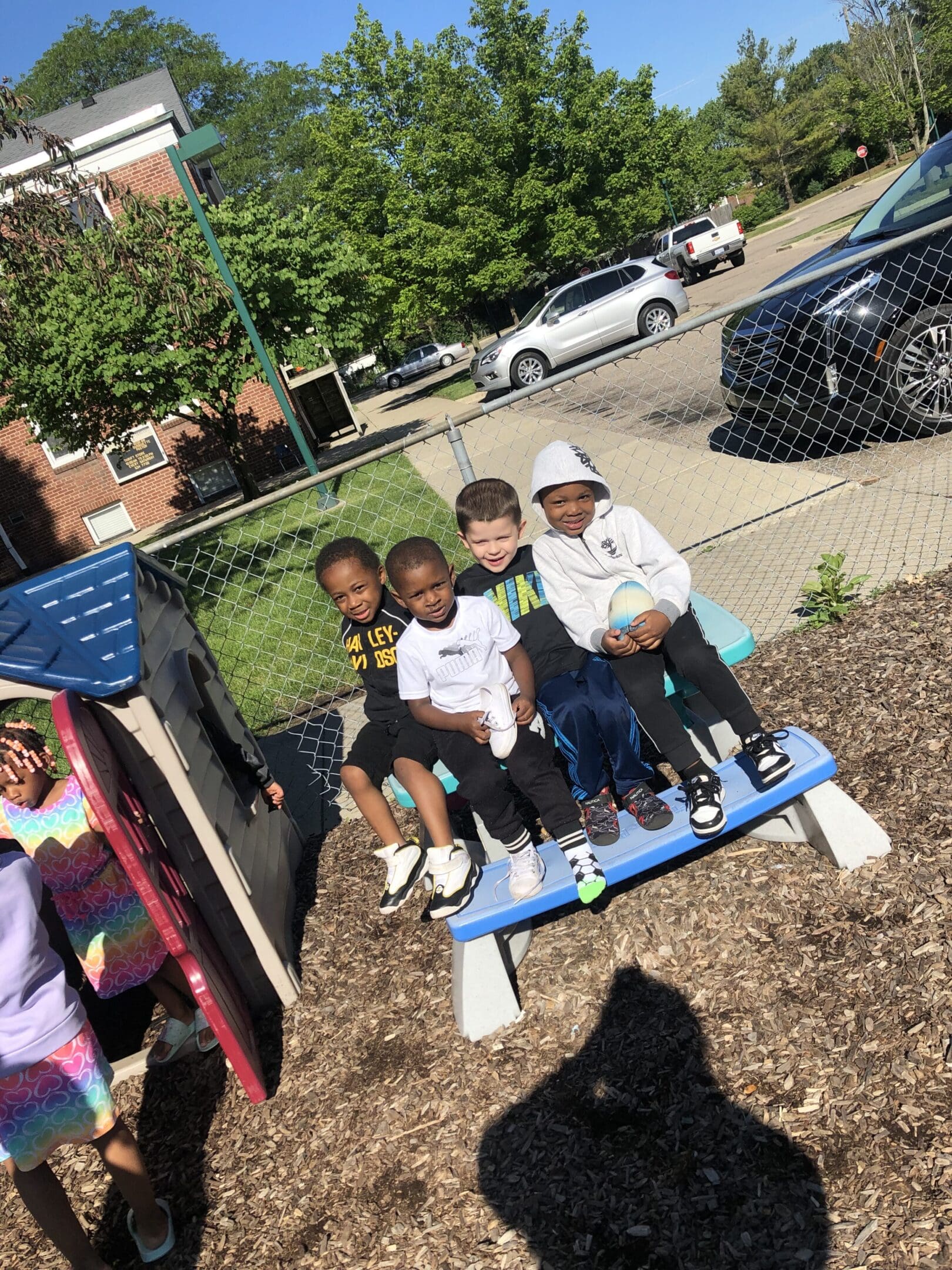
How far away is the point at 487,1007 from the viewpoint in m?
2.82

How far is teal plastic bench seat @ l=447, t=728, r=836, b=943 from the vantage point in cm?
267

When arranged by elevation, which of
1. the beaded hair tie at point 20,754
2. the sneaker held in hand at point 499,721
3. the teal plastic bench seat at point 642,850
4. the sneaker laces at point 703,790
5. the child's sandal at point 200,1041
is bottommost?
the child's sandal at point 200,1041

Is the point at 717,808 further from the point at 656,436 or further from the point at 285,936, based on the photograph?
the point at 656,436

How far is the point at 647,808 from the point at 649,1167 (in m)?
1.00

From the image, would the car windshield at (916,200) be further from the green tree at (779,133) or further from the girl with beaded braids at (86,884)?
the green tree at (779,133)

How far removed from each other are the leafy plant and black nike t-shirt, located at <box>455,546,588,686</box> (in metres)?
1.74

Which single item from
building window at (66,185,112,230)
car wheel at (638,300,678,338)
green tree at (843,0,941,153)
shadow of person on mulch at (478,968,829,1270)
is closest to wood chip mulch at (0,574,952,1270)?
shadow of person on mulch at (478,968,829,1270)

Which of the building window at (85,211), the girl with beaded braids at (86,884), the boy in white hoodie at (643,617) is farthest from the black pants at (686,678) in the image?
the building window at (85,211)

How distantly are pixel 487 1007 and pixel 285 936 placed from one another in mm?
1029

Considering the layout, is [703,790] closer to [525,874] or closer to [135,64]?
[525,874]

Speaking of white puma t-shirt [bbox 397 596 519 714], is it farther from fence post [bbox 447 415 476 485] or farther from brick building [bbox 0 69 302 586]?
brick building [bbox 0 69 302 586]

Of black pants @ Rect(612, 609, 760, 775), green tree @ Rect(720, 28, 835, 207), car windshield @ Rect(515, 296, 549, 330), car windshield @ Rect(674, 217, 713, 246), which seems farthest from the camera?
green tree @ Rect(720, 28, 835, 207)

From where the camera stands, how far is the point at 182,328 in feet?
45.6

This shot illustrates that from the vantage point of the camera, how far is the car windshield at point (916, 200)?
6570mm
